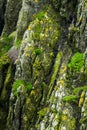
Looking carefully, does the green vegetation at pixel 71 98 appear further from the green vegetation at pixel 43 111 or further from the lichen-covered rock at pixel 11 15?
the lichen-covered rock at pixel 11 15

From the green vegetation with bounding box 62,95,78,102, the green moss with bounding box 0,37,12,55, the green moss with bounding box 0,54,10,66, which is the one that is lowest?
the green vegetation with bounding box 62,95,78,102

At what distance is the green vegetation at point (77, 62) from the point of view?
31503 millimetres

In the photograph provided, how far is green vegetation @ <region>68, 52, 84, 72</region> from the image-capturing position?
31.5 m

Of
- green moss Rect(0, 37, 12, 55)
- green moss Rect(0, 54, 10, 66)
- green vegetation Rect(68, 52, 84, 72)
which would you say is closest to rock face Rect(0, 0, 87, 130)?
green vegetation Rect(68, 52, 84, 72)

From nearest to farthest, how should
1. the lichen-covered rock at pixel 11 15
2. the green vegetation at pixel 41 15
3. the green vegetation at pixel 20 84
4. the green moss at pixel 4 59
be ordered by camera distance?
the green vegetation at pixel 20 84 < the green vegetation at pixel 41 15 < the green moss at pixel 4 59 < the lichen-covered rock at pixel 11 15

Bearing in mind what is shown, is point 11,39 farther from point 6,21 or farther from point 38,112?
point 38,112

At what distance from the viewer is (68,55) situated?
114 ft

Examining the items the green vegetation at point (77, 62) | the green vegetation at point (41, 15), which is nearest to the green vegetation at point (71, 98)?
the green vegetation at point (77, 62)

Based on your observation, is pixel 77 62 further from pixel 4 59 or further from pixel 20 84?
pixel 4 59

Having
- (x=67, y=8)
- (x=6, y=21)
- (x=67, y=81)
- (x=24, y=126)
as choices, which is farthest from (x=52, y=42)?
(x=6, y=21)

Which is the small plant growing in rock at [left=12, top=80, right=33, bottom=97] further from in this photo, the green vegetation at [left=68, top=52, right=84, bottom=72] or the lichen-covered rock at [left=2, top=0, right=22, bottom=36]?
the lichen-covered rock at [left=2, top=0, right=22, bottom=36]

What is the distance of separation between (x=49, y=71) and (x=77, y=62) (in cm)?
508

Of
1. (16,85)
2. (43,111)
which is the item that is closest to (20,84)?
(16,85)

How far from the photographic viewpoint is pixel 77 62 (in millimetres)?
31969
